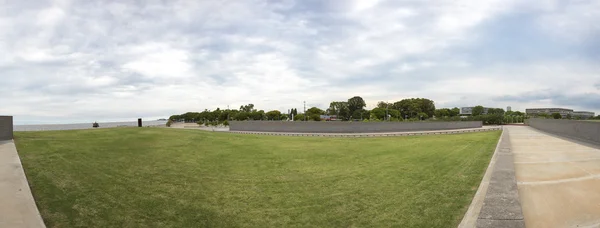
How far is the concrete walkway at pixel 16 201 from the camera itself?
4.56 meters

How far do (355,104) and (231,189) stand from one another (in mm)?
99871

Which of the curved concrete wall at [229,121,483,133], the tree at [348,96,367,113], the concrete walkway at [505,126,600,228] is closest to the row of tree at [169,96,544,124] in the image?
the tree at [348,96,367,113]

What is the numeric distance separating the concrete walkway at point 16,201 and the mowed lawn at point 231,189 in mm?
167

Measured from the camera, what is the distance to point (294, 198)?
662cm

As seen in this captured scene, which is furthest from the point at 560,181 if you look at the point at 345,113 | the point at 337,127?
the point at 345,113

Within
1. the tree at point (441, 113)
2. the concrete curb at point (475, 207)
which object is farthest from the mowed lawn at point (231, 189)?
the tree at point (441, 113)

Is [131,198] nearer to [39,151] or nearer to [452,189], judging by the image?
[39,151]

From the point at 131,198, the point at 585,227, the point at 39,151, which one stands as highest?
the point at 39,151

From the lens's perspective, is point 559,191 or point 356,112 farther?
point 356,112

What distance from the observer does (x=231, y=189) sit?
23.7 feet

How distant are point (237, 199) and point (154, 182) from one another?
2.37 m

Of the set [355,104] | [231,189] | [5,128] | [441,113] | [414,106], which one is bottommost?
[231,189]

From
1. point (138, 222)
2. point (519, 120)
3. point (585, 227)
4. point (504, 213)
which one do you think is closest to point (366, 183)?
point (504, 213)

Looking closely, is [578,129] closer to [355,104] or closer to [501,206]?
[501,206]
